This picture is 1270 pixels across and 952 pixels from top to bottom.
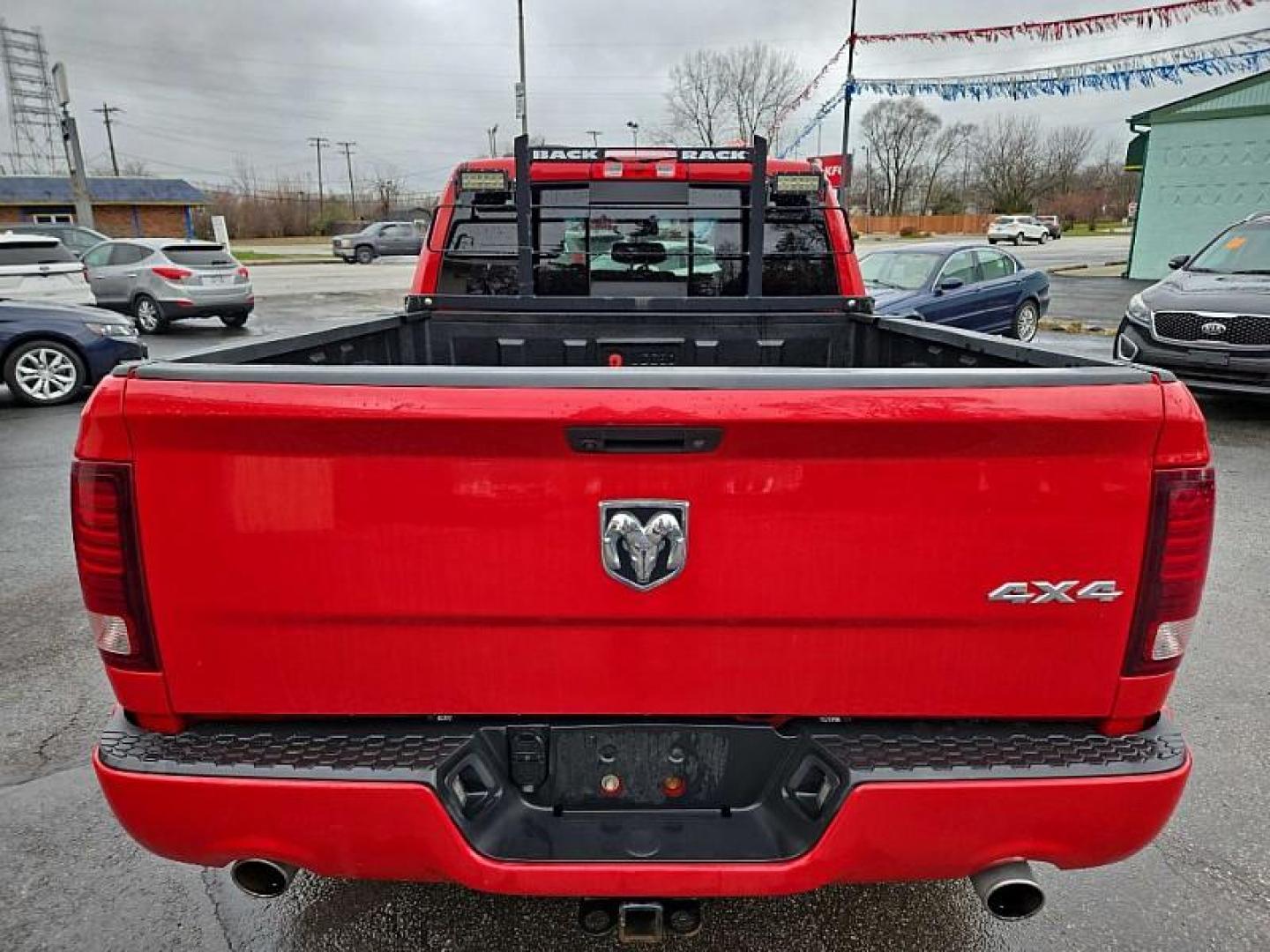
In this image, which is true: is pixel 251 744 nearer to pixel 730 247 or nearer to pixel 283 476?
pixel 283 476

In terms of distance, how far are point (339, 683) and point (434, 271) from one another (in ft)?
9.42

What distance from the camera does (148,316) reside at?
52.1 feet

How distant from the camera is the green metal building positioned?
2133 centimetres

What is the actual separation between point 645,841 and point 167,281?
55.0 feet

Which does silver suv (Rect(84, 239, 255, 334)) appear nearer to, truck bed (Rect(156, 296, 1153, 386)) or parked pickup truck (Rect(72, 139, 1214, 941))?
truck bed (Rect(156, 296, 1153, 386))

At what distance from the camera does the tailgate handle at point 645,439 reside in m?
1.59

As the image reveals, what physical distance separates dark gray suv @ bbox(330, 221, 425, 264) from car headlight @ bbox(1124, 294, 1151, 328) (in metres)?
32.1

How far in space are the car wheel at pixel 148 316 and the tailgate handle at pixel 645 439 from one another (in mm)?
16775

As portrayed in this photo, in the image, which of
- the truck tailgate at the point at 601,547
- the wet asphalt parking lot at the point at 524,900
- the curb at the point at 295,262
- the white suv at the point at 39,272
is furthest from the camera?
the curb at the point at 295,262

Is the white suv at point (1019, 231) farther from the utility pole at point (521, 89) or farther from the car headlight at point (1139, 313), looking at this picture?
the car headlight at point (1139, 313)

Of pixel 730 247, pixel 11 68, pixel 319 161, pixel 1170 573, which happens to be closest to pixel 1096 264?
pixel 730 247

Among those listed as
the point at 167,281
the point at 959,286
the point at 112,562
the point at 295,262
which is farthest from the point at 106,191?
the point at 112,562

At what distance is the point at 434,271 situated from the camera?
4180 millimetres

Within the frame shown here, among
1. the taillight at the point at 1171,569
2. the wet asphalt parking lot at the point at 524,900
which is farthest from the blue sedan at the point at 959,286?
the taillight at the point at 1171,569
